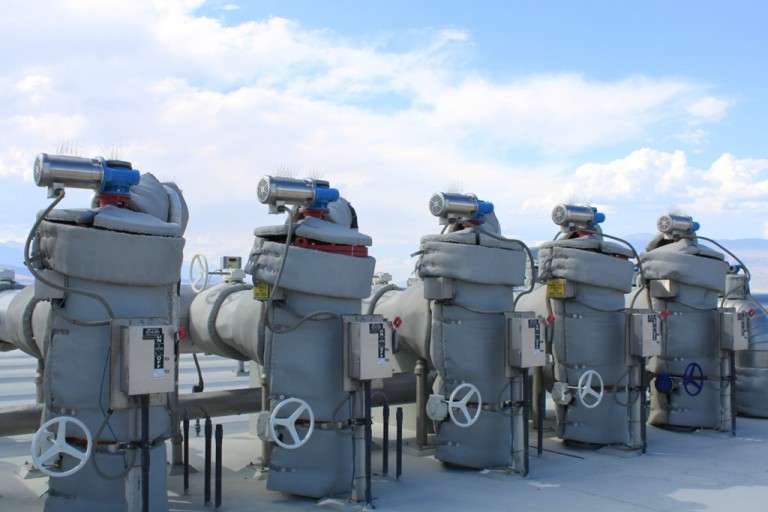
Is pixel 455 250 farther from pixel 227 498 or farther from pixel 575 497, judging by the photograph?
pixel 227 498

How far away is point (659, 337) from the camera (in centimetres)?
881

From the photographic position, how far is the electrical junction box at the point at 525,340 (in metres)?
7.39

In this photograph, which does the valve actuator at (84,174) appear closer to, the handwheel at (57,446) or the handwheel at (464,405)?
the handwheel at (57,446)

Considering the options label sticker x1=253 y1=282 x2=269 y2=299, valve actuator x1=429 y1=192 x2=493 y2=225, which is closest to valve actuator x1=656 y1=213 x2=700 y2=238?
valve actuator x1=429 y1=192 x2=493 y2=225

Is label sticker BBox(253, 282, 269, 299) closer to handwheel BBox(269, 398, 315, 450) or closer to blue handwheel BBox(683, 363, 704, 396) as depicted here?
handwheel BBox(269, 398, 315, 450)

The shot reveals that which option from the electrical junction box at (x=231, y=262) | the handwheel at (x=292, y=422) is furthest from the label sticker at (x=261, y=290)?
the electrical junction box at (x=231, y=262)

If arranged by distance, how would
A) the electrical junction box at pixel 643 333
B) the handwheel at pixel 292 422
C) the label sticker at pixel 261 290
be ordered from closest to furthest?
the handwheel at pixel 292 422 < the label sticker at pixel 261 290 < the electrical junction box at pixel 643 333

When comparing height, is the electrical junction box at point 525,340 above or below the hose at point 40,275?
below

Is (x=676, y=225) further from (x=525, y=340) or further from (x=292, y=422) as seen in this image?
(x=292, y=422)

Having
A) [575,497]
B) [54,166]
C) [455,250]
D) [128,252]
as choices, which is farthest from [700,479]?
[54,166]

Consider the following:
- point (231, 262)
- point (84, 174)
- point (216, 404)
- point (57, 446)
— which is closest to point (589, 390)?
point (216, 404)

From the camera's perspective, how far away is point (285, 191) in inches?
251

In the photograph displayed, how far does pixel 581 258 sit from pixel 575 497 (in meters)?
2.74

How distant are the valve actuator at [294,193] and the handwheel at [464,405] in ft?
6.88
